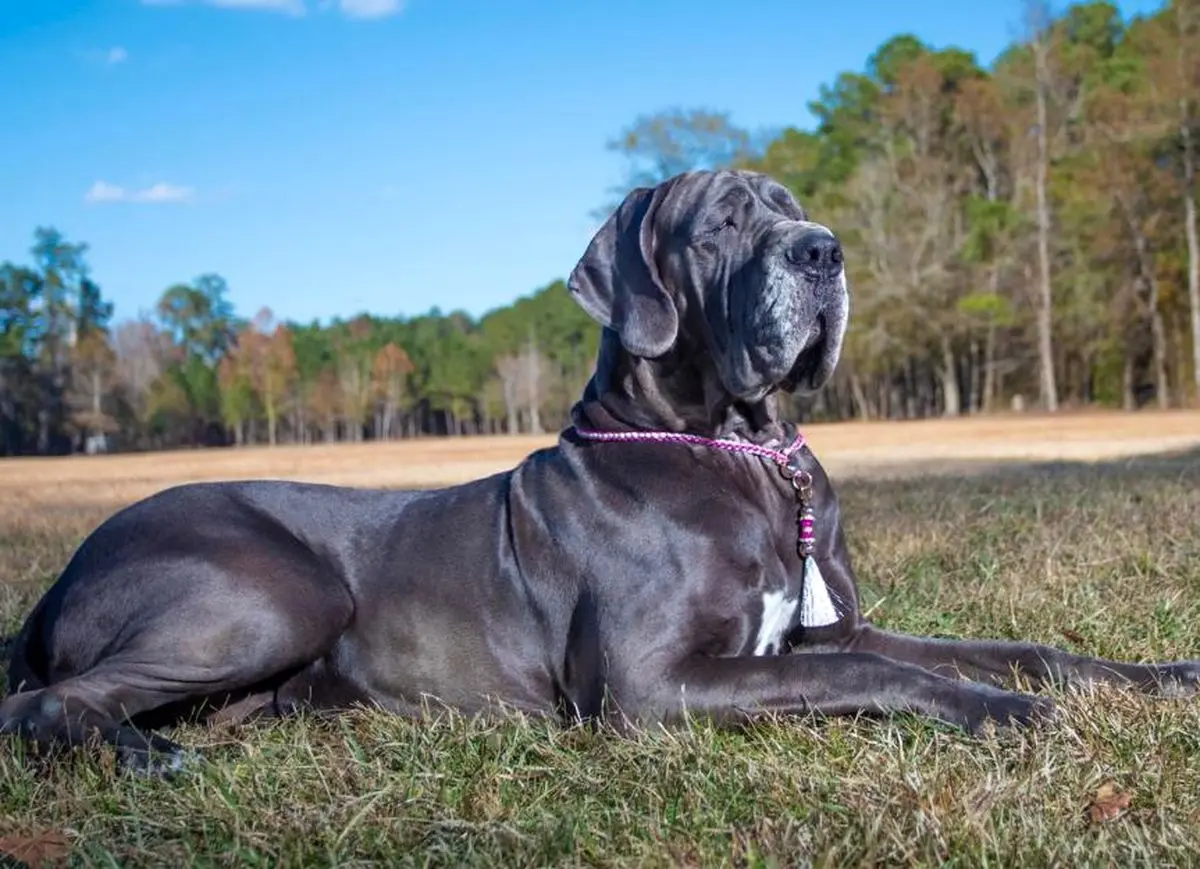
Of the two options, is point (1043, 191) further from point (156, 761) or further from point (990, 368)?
point (156, 761)

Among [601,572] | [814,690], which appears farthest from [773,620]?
[601,572]

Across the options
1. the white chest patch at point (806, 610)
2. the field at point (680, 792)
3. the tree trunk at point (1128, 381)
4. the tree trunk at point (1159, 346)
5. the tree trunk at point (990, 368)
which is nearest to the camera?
the field at point (680, 792)

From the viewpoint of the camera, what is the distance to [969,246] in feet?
146

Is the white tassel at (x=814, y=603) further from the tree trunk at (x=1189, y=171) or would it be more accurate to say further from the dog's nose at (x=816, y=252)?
the tree trunk at (x=1189, y=171)

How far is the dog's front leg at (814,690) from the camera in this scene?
296 cm

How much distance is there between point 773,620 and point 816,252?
105cm

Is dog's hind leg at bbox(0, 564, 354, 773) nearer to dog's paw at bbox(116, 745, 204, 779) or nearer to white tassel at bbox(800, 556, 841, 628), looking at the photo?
dog's paw at bbox(116, 745, 204, 779)

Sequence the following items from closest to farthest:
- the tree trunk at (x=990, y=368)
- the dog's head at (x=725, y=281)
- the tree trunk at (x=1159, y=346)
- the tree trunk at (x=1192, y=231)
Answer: the dog's head at (x=725, y=281) < the tree trunk at (x=1192, y=231) < the tree trunk at (x=1159, y=346) < the tree trunk at (x=990, y=368)

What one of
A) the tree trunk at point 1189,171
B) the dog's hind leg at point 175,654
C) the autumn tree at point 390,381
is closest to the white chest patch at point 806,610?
the dog's hind leg at point 175,654

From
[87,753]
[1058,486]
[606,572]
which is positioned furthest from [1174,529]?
[87,753]

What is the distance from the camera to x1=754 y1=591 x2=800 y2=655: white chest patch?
333 centimetres

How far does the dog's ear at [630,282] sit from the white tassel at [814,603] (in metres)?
0.78

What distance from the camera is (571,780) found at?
8.89ft

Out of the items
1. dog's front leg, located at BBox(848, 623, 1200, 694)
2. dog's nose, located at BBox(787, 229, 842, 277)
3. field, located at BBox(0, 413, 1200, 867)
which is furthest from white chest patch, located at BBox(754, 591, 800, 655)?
dog's nose, located at BBox(787, 229, 842, 277)
